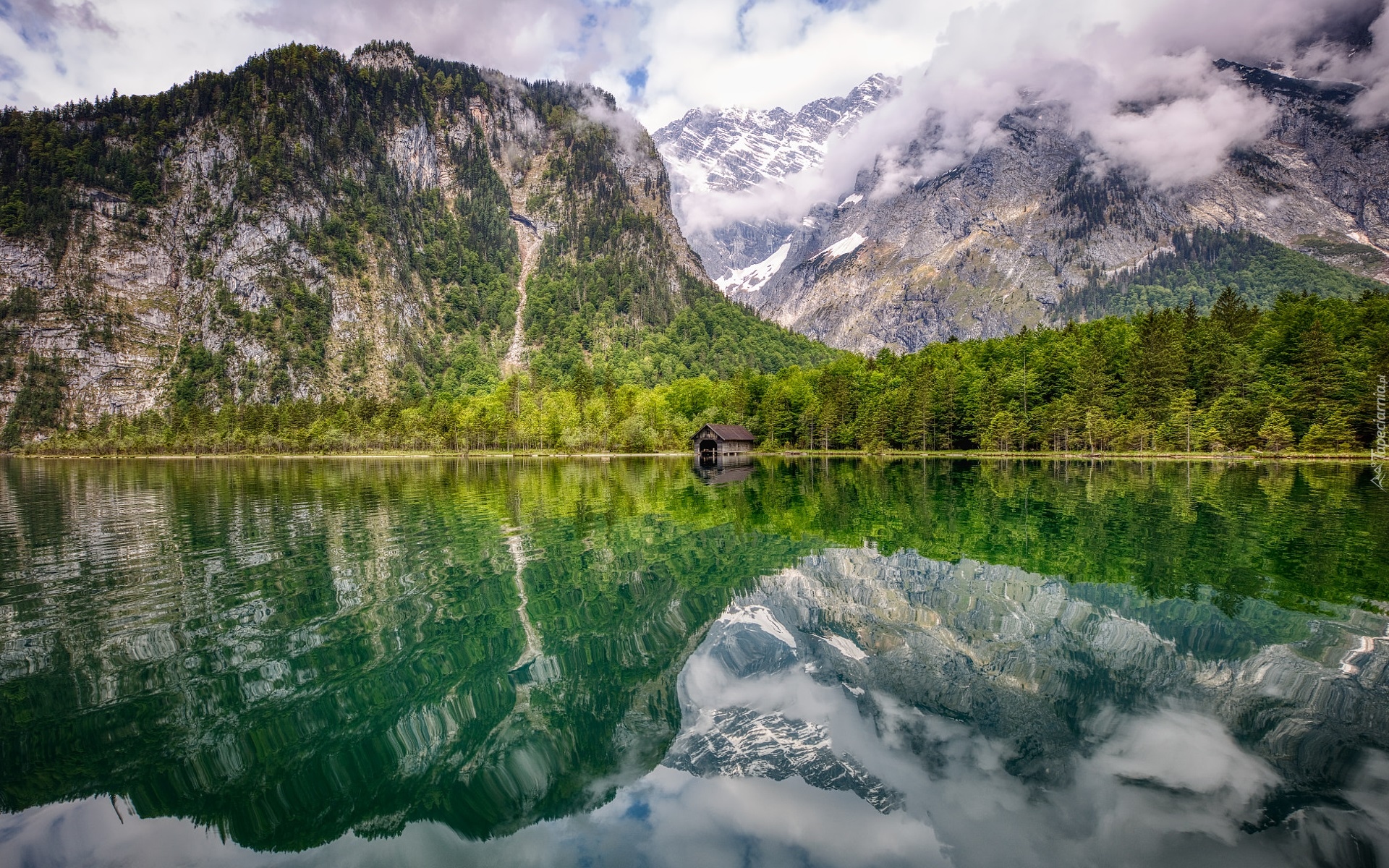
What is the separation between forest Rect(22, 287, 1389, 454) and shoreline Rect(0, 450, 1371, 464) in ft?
6.77

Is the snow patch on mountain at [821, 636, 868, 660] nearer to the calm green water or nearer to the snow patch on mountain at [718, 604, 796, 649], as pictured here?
the calm green water

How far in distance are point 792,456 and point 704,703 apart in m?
107

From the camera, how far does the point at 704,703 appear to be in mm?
11141

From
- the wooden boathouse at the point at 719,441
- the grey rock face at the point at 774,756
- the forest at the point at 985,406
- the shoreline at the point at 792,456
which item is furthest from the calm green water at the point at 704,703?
the wooden boathouse at the point at 719,441

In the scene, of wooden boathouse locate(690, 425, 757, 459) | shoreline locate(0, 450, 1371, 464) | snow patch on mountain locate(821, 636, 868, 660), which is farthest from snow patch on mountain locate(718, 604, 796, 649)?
wooden boathouse locate(690, 425, 757, 459)

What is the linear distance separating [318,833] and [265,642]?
750 centimetres

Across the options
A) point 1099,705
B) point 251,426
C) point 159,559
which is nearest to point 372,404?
point 251,426

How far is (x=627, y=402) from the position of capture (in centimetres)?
14075

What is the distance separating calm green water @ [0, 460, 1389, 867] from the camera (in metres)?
7.25

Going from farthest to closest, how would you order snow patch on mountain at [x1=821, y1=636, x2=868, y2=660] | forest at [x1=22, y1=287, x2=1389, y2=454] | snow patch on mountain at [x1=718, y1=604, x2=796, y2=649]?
forest at [x1=22, y1=287, x2=1389, y2=454]
snow patch on mountain at [x1=718, y1=604, x2=796, y2=649]
snow patch on mountain at [x1=821, y1=636, x2=868, y2=660]

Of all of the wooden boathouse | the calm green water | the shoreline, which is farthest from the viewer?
the wooden boathouse

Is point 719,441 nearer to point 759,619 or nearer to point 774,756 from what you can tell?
point 759,619

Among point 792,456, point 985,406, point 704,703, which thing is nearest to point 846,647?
point 704,703

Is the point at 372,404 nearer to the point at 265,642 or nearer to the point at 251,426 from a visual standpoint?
the point at 251,426
